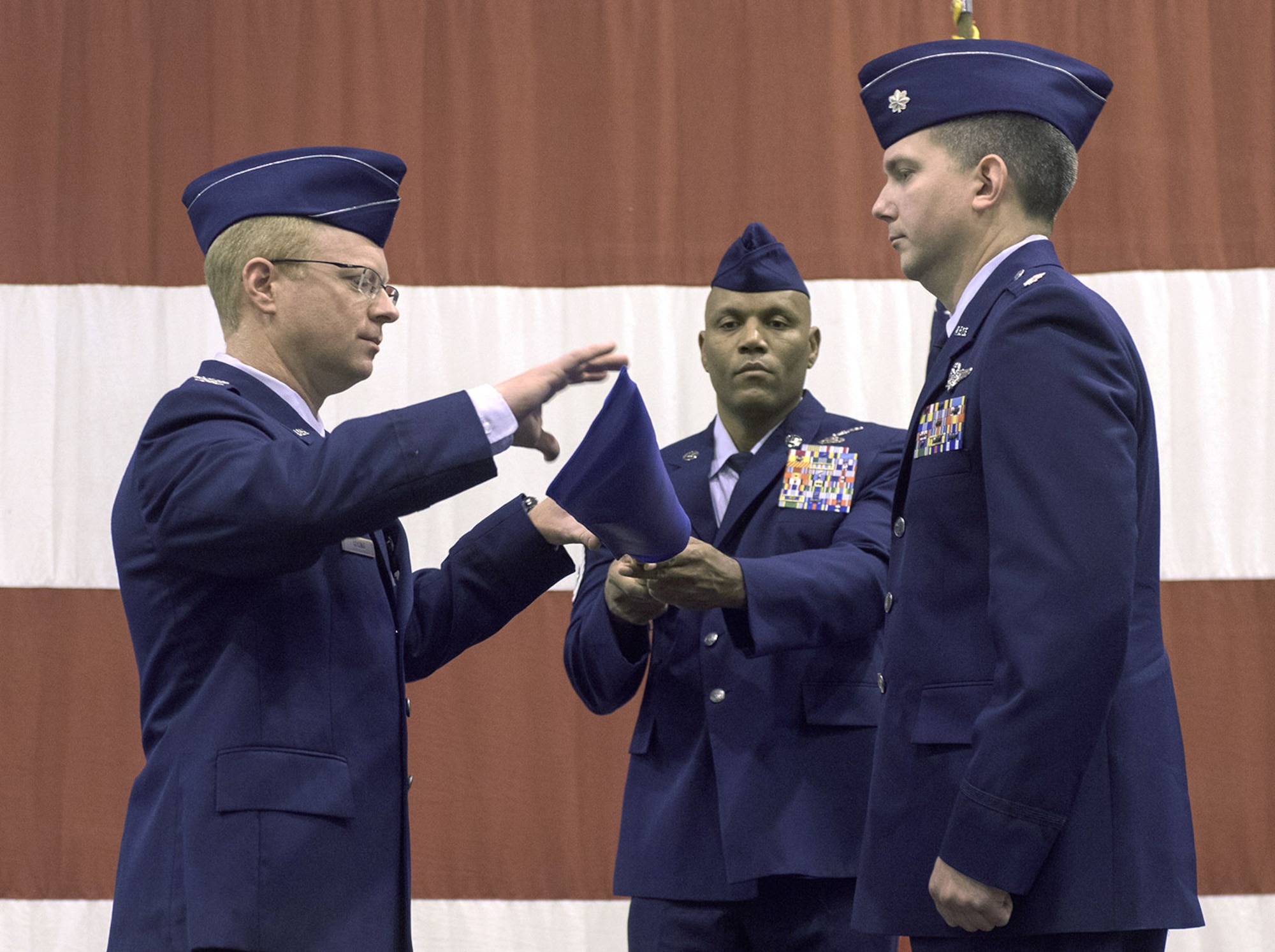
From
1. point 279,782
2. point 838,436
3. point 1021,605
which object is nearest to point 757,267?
point 838,436

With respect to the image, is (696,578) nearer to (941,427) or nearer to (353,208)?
(941,427)

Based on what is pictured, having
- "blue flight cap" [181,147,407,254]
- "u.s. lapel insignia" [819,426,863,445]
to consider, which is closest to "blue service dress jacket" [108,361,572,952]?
"blue flight cap" [181,147,407,254]

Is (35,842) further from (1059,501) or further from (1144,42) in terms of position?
(1144,42)

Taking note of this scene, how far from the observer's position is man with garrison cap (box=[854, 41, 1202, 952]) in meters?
1.17

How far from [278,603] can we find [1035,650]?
738 millimetres

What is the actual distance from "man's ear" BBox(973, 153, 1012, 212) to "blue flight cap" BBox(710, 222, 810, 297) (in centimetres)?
73

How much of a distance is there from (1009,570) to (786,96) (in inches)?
72.6

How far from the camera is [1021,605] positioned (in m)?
1.19

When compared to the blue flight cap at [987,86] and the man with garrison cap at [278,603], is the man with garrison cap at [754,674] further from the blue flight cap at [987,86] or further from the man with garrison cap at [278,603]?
the blue flight cap at [987,86]

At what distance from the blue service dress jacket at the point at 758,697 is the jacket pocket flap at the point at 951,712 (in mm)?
496

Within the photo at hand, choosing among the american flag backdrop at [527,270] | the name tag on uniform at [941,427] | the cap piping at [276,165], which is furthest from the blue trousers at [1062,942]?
the american flag backdrop at [527,270]

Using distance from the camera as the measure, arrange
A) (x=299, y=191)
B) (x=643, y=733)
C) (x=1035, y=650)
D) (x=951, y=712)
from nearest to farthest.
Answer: (x=1035, y=650) < (x=951, y=712) < (x=299, y=191) < (x=643, y=733)

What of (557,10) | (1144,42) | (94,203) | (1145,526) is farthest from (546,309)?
(1145,526)

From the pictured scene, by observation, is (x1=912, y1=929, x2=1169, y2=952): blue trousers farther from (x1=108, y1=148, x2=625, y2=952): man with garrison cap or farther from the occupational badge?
the occupational badge
